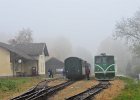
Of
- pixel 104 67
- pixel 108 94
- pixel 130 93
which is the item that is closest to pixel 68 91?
pixel 108 94

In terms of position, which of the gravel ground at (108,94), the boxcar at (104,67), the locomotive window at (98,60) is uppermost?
the locomotive window at (98,60)

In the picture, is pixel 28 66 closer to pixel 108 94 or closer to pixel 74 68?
pixel 74 68

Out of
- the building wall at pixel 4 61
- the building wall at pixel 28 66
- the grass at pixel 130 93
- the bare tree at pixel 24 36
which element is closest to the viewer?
the grass at pixel 130 93

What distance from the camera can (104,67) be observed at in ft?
141

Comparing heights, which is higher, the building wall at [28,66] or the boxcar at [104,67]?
the building wall at [28,66]

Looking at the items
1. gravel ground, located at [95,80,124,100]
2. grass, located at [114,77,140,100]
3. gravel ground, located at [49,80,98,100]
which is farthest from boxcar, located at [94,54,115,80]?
gravel ground, located at [95,80,124,100]

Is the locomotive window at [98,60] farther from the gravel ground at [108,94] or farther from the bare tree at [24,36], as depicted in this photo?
the bare tree at [24,36]

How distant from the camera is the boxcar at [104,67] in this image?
4288cm

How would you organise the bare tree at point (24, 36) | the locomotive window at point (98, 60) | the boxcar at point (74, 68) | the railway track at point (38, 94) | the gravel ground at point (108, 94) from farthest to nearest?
the bare tree at point (24, 36) < the boxcar at point (74, 68) < the locomotive window at point (98, 60) < the gravel ground at point (108, 94) < the railway track at point (38, 94)

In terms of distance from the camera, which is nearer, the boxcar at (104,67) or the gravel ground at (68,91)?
the gravel ground at (68,91)

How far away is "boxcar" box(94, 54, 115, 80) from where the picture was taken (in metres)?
42.9

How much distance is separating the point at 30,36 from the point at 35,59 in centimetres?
3828

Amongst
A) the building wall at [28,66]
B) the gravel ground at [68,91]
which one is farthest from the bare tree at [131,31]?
the gravel ground at [68,91]

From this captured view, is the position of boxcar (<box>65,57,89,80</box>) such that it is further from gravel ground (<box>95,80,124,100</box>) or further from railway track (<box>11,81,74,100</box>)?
railway track (<box>11,81,74,100</box>)
